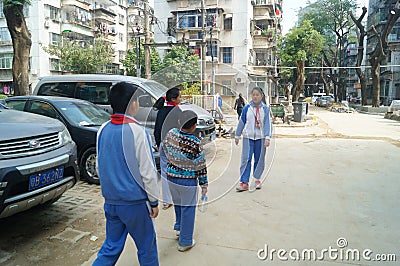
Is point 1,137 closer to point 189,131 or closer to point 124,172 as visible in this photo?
point 124,172

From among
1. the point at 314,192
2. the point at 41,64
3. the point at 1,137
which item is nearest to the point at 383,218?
the point at 314,192

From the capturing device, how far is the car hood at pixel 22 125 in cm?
289

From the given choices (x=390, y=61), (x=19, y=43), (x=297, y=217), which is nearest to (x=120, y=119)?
(x=297, y=217)

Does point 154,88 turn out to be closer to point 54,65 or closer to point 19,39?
point 19,39

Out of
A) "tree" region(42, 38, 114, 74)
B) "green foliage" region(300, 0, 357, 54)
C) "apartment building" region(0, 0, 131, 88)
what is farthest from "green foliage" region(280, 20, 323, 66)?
"apartment building" region(0, 0, 131, 88)

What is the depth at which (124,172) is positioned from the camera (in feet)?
7.03

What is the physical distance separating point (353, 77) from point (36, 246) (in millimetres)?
56651

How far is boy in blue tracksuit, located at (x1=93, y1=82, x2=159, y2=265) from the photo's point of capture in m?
2.11

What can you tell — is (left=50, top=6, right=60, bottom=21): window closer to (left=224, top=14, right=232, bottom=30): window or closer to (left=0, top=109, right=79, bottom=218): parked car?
(left=224, top=14, right=232, bottom=30): window

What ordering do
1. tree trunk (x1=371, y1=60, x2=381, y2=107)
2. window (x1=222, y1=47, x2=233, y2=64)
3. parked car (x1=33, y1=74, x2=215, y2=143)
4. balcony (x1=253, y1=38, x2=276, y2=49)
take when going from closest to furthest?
parked car (x1=33, y1=74, x2=215, y2=143) → tree trunk (x1=371, y1=60, x2=381, y2=107) → window (x1=222, y1=47, x2=233, y2=64) → balcony (x1=253, y1=38, x2=276, y2=49)

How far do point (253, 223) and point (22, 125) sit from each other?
2663 millimetres

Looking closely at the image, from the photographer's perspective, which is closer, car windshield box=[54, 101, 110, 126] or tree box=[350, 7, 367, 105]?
car windshield box=[54, 101, 110, 126]

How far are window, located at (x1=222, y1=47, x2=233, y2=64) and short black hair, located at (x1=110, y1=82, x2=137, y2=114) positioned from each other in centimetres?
2422

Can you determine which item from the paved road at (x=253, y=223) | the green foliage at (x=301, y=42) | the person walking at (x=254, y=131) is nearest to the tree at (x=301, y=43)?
the green foliage at (x=301, y=42)
